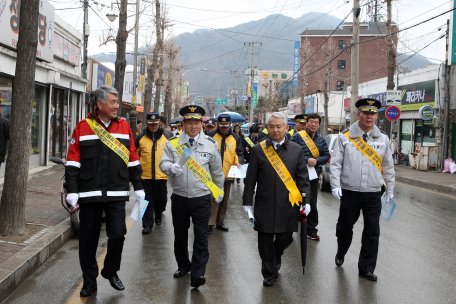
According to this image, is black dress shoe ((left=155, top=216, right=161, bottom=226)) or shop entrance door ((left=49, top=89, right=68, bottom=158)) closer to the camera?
black dress shoe ((left=155, top=216, right=161, bottom=226))

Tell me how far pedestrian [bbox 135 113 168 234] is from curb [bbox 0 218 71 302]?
1.45 metres

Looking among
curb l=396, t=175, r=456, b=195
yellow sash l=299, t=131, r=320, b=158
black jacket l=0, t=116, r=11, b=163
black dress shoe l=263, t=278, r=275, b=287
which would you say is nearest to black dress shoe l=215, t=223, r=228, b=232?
yellow sash l=299, t=131, r=320, b=158

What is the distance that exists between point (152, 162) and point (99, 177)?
3.18 meters

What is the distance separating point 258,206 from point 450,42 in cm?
1853

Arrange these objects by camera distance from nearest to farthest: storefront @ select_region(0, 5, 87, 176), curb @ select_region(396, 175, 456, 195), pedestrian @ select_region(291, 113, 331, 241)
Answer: pedestrian @ select_region(291, 113, 331, 241) < storefront @ select_region(0, 5, 87, 176) < curb @ select_region(396, 175, 456, 195)

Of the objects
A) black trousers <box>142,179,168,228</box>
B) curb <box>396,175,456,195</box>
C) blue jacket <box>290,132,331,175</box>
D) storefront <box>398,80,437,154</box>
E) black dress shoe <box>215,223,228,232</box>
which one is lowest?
black dress shoe <box>215,223,228,232</box>

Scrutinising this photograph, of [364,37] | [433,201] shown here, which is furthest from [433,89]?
[364,37]

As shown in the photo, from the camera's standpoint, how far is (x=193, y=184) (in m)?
4.93

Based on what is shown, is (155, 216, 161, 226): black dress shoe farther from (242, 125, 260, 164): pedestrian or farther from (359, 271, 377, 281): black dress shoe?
(359, 271, 377, 281): black dress shoe

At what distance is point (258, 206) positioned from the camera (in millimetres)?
4898

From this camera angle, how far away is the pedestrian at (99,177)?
14.5ft

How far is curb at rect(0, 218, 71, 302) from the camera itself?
4.59 m

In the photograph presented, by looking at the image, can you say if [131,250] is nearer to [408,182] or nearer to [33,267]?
[33,267]

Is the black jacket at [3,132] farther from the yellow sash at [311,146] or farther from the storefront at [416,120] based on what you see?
the storefront at [416,120]
